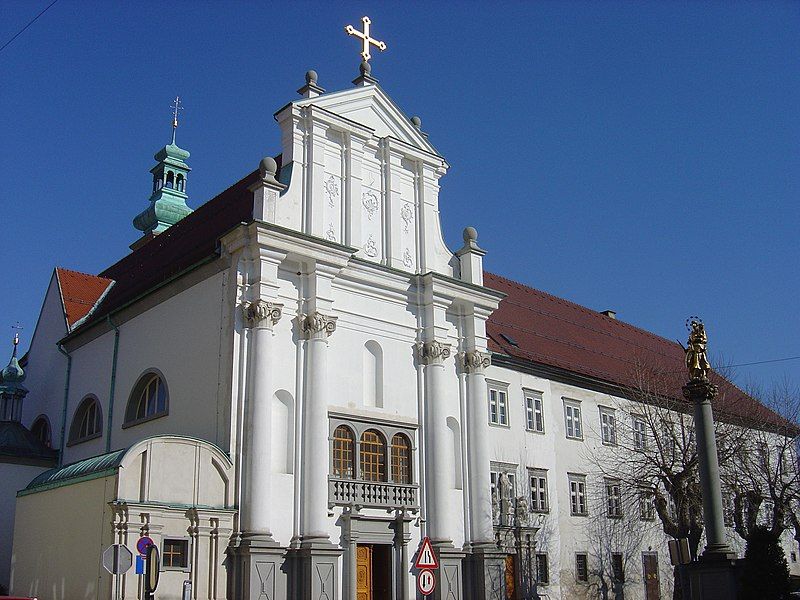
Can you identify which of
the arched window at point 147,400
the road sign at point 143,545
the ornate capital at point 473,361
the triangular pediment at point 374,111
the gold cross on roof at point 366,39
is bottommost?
the road sign at point 143,545

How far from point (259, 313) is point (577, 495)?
15.7 metres

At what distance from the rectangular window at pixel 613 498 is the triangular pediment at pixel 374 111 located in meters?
14.3

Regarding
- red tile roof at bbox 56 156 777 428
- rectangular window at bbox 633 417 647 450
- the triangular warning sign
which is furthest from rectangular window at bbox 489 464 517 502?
the triangular warning sign

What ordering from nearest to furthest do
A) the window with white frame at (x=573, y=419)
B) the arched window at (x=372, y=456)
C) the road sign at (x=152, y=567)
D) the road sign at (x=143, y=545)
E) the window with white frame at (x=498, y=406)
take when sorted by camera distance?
the road sign at (x=152, y=567) < the road sign at (x=143, y=545) < the arched window at (x=372, y=456) < the window with white frame at (x=498, y=406) < the window with white frame at (x=573, y=419)

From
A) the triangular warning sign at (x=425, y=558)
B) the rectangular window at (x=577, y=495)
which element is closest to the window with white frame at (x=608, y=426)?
the rectangular window at (x=577, y=495)

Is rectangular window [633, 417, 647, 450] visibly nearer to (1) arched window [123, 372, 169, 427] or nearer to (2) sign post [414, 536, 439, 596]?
(1) arched window [123, 372, 169, 427]

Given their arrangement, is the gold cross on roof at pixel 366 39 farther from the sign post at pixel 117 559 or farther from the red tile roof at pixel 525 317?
the sign post at pixel 117 559

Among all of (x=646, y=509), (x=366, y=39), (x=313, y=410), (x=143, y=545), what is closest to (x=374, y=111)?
(x=366, y=39)

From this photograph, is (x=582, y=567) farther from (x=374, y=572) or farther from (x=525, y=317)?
(x=374, y=572)

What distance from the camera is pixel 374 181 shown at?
2777 centimetres

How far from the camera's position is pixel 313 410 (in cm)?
2344

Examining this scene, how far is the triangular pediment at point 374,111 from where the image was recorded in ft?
Answer: 88.6

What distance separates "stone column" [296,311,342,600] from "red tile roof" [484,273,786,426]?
31.7 ft

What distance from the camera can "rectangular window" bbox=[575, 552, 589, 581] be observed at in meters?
32.2
